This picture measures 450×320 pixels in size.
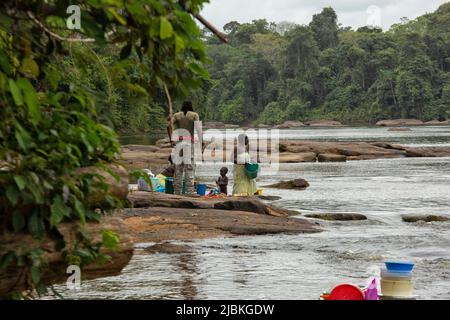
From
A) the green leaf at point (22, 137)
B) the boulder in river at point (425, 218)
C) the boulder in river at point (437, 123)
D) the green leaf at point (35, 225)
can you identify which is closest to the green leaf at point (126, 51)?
the green leaf at point (22, 137)

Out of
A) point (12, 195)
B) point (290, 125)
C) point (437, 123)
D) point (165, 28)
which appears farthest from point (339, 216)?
point (290, 125)

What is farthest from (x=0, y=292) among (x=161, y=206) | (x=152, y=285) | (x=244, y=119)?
(x=244, y=119)

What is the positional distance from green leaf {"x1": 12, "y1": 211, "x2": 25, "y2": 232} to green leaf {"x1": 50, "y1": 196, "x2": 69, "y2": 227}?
0.60 feet

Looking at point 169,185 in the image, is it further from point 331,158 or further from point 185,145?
point 331,158

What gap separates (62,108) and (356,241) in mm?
7719

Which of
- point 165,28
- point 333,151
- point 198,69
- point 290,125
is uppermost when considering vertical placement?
point 165,28

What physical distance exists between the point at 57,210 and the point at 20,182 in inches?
12.2

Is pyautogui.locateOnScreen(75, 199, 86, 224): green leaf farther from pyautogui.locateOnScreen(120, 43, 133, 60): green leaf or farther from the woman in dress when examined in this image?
the woman in dress

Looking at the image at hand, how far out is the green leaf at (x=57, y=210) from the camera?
390 centimetres

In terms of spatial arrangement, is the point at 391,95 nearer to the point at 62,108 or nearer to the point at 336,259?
the point at 336,259

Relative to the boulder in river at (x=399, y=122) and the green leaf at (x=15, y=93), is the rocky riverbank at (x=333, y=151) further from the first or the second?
the boulder in river at (x=399, y=122)

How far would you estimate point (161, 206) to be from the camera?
12703 millimetres

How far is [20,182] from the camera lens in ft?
12.0

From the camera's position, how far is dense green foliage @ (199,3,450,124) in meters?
96.5
